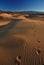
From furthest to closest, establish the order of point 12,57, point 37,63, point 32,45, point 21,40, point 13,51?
1. point 21,40
2. point 32,45
3. point 13,51
4. point 12,57
5. point 37,63

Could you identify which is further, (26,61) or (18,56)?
(18,56)

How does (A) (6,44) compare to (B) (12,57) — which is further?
(A) (6,44)

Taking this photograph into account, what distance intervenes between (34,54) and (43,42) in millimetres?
1170

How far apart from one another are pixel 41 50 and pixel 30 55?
1.68 ft

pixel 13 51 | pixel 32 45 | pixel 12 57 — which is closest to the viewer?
pixel 12 57

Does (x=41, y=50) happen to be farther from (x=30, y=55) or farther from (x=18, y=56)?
(x=18, y=56)

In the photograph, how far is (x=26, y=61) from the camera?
4301 millimetres

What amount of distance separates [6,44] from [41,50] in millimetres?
1396

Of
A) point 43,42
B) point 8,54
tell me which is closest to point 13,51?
point 8,54

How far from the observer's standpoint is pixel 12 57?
4.53m

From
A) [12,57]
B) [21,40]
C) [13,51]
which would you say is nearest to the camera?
[12,57]

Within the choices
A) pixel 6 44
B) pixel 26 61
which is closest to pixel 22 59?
pixel 26 61

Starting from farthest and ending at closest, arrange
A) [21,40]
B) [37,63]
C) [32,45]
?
1. [21,40]
2. [32,45]
3. [37,63]

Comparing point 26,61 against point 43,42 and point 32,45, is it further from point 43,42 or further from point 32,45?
point 43,42
